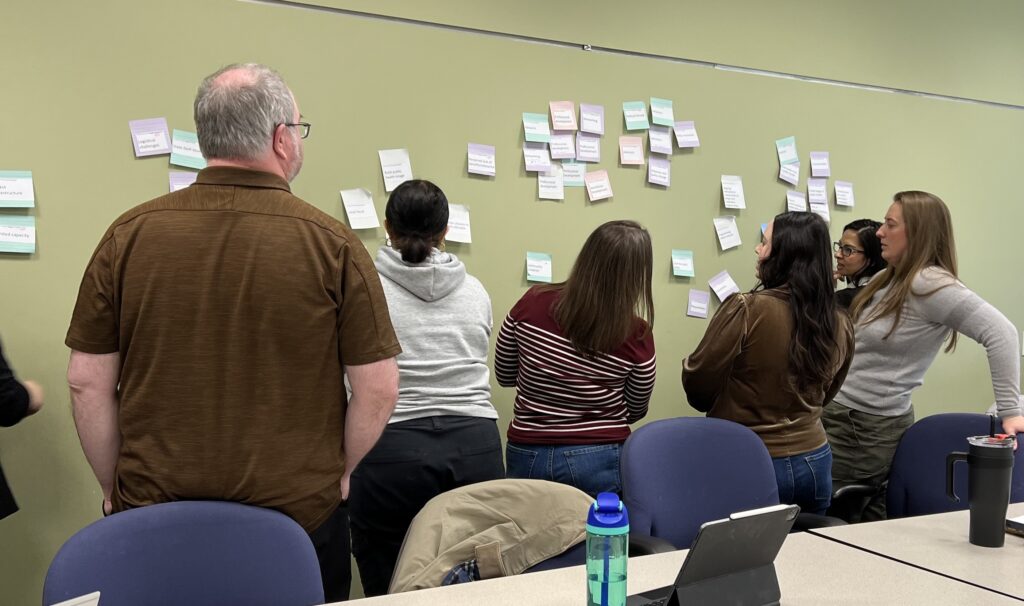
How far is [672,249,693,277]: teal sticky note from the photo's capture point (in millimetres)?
3268

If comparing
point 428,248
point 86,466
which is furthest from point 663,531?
point 86,466

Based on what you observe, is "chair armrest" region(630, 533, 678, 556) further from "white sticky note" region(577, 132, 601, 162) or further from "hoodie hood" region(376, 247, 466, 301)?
"white sticky note" region(577, 132, 601, 162)

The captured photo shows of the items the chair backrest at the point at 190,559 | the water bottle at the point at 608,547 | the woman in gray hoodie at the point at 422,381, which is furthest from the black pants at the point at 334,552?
the water bottle at the point at 608,547

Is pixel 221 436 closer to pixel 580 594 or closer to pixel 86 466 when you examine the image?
pixel 580 594

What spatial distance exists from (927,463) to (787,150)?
1468 millimetres

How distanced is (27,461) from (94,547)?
3.95 feet

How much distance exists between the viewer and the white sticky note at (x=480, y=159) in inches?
112

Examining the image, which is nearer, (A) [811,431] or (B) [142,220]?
(B) [142,220]

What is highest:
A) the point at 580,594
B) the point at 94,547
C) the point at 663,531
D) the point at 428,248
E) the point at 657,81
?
the point at 657,81

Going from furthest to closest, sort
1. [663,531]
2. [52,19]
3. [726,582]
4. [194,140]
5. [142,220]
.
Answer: [194,140], [52,19], [663,531], [142,220], [726,582]

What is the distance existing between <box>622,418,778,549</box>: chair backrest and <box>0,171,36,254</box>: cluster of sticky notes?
1.66m

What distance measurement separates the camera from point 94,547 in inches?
51.6

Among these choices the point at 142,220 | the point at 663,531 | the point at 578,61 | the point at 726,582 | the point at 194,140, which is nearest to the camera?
the point at 726,582

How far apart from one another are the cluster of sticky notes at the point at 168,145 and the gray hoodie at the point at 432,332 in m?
0.69
